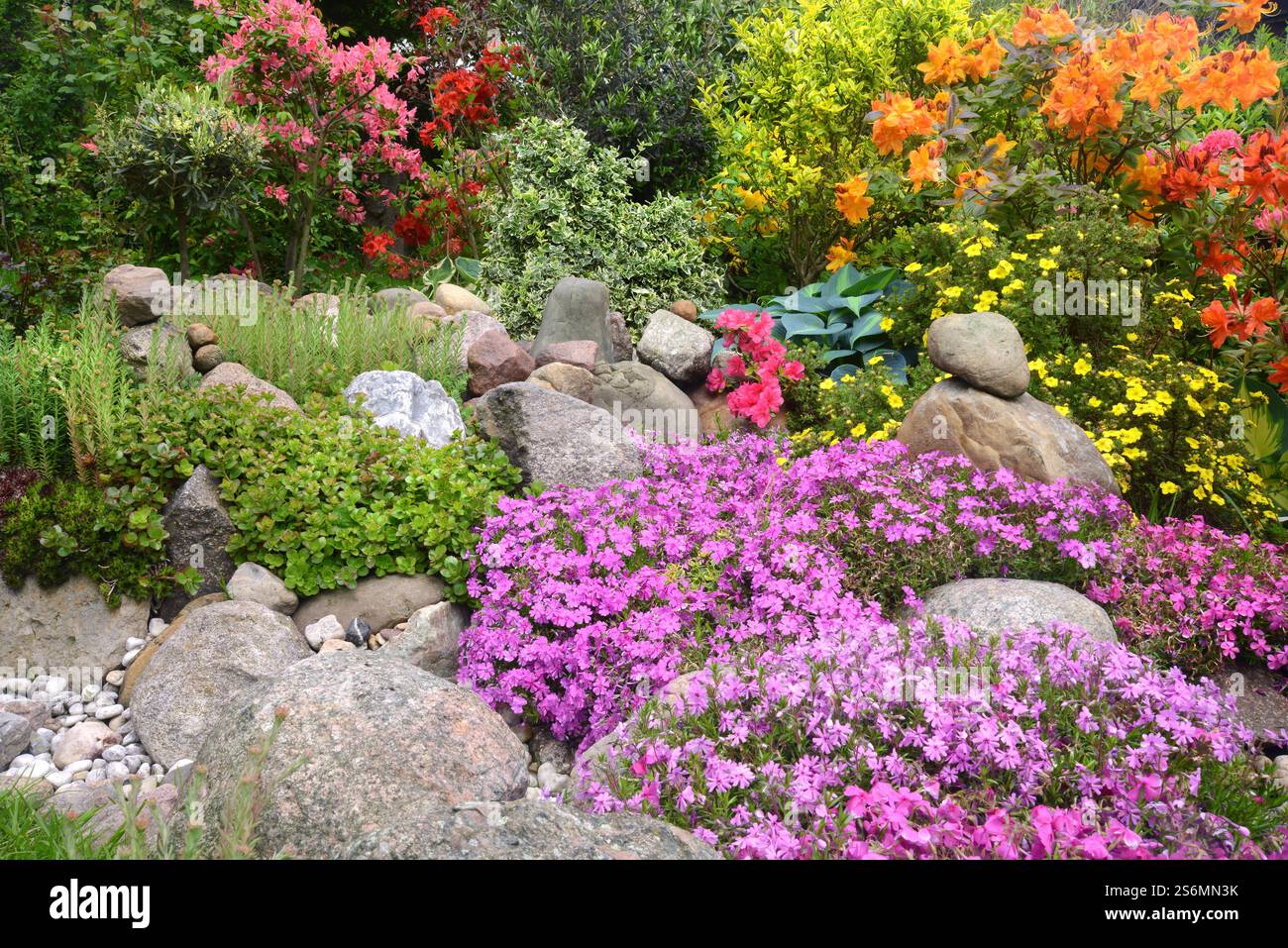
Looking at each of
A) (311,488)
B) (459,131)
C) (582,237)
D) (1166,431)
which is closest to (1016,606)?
(1166,431)

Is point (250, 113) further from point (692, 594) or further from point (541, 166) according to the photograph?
point (692, 594)

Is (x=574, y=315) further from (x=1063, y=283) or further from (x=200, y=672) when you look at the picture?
(x=200, y=672)

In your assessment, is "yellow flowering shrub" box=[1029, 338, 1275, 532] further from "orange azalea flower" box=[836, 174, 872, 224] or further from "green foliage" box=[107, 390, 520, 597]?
"green foliage" box=[107, 390, 520, 597]

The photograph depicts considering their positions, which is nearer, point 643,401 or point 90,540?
point 90,540

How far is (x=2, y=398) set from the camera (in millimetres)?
5070

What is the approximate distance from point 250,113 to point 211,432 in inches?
212

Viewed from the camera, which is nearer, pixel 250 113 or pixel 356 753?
pixel 356 753

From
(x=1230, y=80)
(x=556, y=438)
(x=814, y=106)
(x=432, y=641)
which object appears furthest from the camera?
(x=814, y=106)

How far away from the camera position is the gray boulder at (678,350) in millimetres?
6832

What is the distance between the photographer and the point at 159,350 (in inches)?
219

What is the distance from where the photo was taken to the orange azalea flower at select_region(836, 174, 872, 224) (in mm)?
6484

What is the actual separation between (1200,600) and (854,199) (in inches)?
144

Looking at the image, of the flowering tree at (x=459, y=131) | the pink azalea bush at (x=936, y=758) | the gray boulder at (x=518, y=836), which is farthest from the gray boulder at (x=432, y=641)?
the flowering tree at (x=459, y=131)

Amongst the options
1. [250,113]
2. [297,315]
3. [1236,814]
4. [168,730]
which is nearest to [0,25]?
[250,113]
